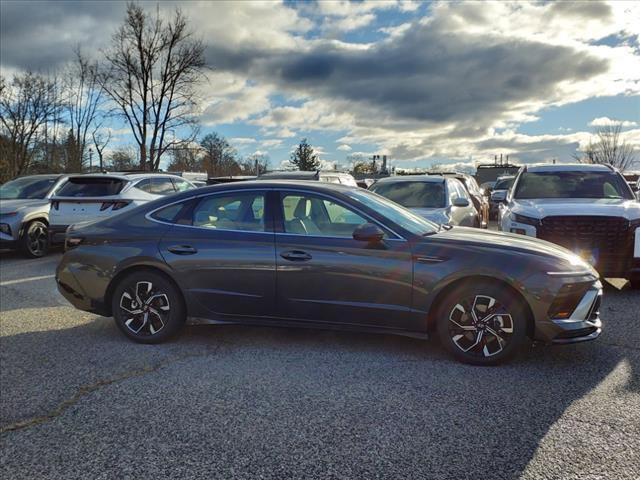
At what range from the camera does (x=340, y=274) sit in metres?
4.27

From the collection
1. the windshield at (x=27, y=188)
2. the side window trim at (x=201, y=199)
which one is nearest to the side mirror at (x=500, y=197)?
the side window trim at (x=201, y=199)

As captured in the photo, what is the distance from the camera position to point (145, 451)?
112 inches

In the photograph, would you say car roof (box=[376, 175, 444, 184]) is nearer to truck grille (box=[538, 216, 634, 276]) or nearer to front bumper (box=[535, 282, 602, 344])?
truck grille (box=[538, 216, 634, 276])

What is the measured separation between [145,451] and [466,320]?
259 cm

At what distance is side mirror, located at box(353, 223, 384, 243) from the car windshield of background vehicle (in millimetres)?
4720

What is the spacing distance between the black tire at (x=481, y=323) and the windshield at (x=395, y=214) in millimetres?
691

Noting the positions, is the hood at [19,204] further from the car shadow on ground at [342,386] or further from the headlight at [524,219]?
the headlight at [524,219]

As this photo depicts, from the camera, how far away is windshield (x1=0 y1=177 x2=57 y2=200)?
11.1 m

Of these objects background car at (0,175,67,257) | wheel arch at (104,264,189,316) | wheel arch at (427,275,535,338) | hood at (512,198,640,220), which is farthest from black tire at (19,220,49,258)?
hood at (512,198,640,220)

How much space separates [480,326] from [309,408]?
5.30ft

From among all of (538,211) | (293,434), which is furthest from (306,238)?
(538,211)

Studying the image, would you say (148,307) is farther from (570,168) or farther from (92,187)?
(570,168)

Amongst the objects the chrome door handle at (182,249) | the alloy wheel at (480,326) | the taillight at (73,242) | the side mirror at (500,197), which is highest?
the side mirror at (500,197)

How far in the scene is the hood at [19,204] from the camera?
33.3 feet
